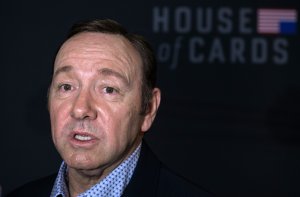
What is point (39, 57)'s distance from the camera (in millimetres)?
2570

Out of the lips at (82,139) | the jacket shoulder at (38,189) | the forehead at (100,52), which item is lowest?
the jacket shoulder at (38,189)

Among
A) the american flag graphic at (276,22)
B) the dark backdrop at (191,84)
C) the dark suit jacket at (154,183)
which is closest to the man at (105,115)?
the dark suit jacket at (154,183)

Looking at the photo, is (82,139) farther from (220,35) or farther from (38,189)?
(220,35)

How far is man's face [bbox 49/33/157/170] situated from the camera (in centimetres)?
147

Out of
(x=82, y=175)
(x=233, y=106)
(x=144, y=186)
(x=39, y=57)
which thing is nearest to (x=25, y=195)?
(x=82, y=175)

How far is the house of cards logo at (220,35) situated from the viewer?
2594 millimetres

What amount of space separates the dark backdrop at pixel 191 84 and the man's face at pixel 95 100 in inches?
40.1

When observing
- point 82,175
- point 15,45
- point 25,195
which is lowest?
point 25,195

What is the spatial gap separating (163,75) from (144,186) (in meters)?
1.09

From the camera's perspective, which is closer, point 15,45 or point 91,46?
point 91,46

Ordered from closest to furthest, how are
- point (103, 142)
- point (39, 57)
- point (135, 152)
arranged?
point (103, 142), point (135, 152), point (39, 57)

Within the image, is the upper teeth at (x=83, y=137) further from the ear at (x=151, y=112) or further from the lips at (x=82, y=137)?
the ear at (x=151, y=112)

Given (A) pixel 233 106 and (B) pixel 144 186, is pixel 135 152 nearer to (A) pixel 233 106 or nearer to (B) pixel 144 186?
(B) pixel 144 186

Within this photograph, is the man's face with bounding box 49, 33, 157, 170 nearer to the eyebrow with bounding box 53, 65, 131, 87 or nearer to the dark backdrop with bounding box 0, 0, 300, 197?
the eyebrow with bounding box 53, 65, 131, 87
